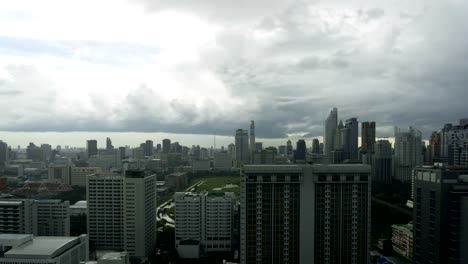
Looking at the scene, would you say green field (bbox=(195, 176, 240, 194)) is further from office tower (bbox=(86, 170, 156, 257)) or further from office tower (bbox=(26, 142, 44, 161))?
office tower (bbox=(26, 142, 44, 161))

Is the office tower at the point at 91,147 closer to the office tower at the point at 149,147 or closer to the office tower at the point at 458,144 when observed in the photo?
the office tower at the point at 149,147

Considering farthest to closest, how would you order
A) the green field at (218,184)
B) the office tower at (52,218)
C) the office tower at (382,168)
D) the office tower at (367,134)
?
1. the office tower at (367,134)
2. the green field at (218,184)
3. the office tower at (382,168)
4. the office tower at (52,218)

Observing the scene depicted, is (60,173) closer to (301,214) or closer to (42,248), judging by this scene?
(42,248)

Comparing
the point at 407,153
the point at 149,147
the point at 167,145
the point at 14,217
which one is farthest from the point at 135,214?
the point at 149,147

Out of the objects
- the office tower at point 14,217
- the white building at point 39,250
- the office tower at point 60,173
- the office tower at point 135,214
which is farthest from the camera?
the office tower at point 60,173

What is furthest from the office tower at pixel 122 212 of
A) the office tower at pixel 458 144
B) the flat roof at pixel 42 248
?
the office tower at pixel 458 144

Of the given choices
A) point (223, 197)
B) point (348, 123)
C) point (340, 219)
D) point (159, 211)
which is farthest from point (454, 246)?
point (348, 123)
